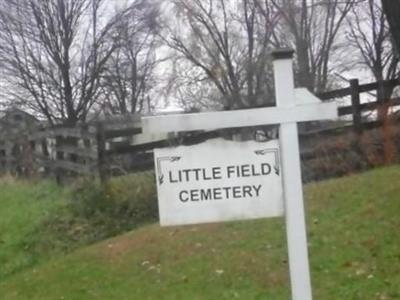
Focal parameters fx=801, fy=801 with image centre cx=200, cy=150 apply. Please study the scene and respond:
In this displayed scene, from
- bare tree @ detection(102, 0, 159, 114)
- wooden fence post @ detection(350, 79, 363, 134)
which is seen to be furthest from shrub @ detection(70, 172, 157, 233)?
bare tree @ detection(102, 0, 159, 114)

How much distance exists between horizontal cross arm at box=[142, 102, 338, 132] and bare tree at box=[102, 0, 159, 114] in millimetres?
31350

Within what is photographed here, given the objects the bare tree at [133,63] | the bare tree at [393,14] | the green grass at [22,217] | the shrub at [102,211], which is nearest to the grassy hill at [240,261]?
the green grass at [22,217]

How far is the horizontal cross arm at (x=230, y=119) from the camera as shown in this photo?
4254 mm

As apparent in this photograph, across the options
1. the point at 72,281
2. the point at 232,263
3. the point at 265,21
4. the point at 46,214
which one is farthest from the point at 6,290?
the point at 265,21

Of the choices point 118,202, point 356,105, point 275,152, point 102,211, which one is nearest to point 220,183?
point 275,152

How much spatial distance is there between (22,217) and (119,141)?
2565 millimetres

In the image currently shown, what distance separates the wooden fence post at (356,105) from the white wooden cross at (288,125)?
34.3 ft

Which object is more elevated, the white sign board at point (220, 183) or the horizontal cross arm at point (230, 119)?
the horizontal cross arm at point (230, 119)

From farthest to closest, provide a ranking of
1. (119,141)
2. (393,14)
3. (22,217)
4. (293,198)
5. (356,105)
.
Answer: (356,105), (119,141), (22,217), (393,14), (293,198)

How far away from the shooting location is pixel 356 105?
15.0m

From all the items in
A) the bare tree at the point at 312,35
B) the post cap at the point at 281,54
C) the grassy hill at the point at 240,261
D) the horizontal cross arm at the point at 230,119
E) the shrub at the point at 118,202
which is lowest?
the grassy hill at the point at 240,261

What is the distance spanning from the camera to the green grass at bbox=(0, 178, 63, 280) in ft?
36.0

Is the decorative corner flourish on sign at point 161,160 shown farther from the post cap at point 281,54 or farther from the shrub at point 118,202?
the shrub at point 118,202

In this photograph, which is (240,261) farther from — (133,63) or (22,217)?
(133,63)
